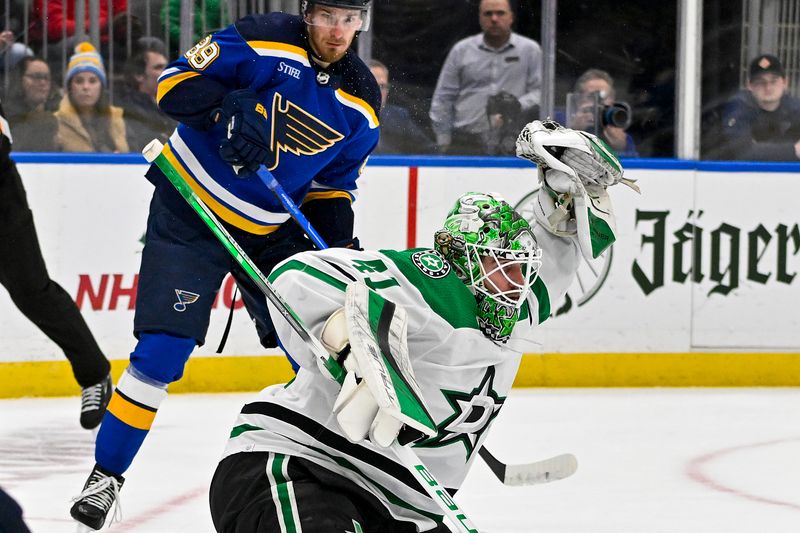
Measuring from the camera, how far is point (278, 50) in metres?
2.74

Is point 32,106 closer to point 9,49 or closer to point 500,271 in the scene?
point 9,49

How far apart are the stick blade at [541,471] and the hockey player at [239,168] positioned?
768 millimetres

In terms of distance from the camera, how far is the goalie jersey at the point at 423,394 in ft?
5.82

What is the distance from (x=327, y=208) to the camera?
2922 millimetres

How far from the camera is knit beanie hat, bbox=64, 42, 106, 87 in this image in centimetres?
451

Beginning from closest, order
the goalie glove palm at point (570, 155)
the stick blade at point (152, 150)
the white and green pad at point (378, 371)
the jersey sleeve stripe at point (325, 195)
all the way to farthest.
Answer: the white and green pad at point (378, 371) < the goalie glove palm at point (570, 155) < the stick blade at point (152, 150) < the jersey sleeve stripe at point (325, 195)

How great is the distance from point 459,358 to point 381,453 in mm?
161

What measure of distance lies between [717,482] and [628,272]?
5.06 feet

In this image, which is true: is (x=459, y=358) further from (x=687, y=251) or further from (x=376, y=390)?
(x=687, y=251)

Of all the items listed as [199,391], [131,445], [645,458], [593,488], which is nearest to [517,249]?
[131,445]

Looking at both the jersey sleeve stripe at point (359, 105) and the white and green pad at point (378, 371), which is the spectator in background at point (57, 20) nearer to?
the jersey sleeve stripe at point (359, 105)

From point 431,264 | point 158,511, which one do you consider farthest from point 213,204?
point 431,264

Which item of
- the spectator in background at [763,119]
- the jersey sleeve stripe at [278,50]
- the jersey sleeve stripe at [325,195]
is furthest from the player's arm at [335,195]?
the spectator in background at [763,119]

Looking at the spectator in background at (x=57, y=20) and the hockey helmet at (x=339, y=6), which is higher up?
the spectator in background at (x=57, y=20)
